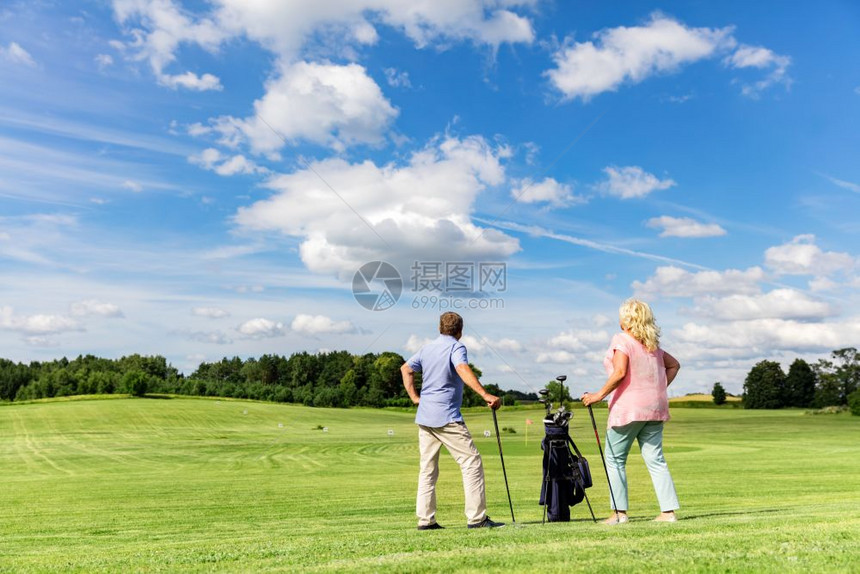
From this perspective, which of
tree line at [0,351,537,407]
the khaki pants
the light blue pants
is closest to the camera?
the light blue pants

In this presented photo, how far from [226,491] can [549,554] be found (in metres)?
15.4

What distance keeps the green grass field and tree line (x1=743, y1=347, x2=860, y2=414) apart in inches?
2469

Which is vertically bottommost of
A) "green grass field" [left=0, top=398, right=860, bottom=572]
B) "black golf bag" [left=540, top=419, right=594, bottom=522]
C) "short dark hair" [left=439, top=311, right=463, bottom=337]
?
"green grass field" [left=0, top=398, right=860, bottom=572]

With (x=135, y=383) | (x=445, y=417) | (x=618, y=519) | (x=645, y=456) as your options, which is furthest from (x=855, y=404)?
(x=135, y=383)

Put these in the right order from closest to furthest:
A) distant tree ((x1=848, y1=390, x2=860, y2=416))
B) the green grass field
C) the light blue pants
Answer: the green grass field → the light blue pants → distant tree ((x1=848, y1=390, x2=860, y2=416))

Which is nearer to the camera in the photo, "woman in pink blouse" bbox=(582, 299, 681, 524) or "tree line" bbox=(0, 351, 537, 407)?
"woman in pink blouse" bbox=(582, 299, 681, 524)

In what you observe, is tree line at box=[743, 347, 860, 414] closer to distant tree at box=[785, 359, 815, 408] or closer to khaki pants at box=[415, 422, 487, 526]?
distant tree at box=[785, 359, 815, 408]

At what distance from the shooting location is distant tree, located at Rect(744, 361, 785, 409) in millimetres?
106062

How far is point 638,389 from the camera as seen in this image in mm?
8164

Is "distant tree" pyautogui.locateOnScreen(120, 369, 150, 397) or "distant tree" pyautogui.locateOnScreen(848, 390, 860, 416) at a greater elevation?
"distant tree" pyautogui.locateOnScreen(120, 369, 150, 397)

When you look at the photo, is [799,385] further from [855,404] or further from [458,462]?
[458,462]

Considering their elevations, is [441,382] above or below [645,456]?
above

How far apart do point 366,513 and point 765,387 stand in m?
106

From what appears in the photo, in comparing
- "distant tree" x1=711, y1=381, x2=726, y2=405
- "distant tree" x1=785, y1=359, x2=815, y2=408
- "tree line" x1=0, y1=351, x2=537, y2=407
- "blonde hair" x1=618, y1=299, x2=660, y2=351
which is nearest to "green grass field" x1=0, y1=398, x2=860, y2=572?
"blonde hair" x1=618, y1=299, x2=660, y2=351
